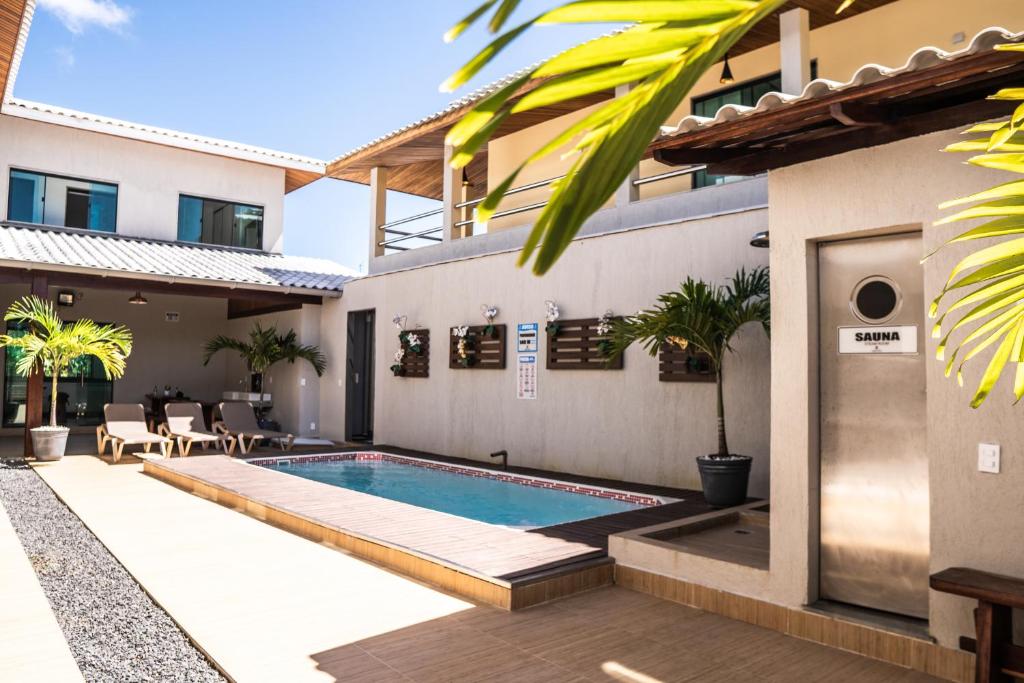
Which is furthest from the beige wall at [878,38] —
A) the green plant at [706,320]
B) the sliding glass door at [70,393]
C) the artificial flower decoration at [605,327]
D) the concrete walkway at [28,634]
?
the sliding glass door at [70,393]

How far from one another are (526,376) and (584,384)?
3.86ft

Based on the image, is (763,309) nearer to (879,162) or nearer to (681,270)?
(681,270)

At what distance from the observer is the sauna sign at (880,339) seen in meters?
4.21

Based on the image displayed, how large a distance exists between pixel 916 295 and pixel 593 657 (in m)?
2.77

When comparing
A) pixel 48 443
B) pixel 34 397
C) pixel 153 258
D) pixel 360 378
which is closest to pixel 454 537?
pixel 48 443

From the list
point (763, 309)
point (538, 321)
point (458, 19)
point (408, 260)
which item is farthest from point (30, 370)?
point (458, 19)

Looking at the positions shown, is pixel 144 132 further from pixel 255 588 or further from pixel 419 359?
pixel 255 588

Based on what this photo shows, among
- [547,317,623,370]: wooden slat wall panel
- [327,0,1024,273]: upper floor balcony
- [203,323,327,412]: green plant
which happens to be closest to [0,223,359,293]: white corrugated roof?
[203,323,327,412]: green plant

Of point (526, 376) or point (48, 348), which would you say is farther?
point (48, 348)

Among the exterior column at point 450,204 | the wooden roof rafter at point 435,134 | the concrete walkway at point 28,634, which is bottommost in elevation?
the concrete walkway at point 28,634

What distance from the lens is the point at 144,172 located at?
52.5ft

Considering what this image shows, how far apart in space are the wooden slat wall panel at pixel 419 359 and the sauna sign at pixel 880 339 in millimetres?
8895

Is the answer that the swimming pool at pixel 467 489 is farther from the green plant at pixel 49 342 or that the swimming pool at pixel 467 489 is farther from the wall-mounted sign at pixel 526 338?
the green plant at pixel 49 342

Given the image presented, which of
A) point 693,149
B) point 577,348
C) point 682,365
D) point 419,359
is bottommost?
point 682,365
